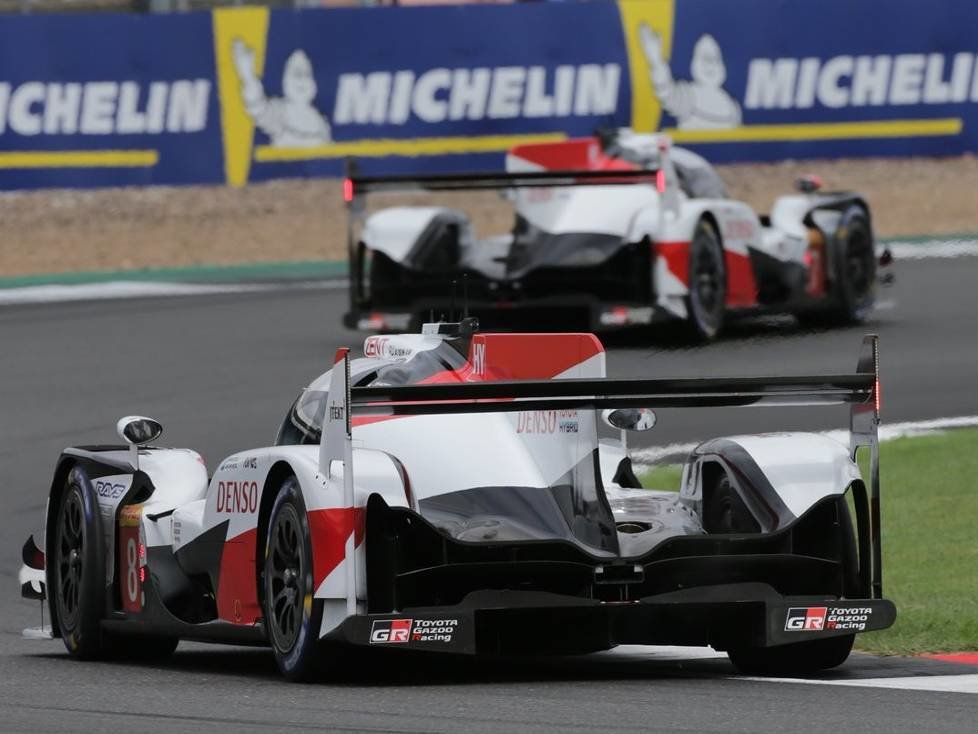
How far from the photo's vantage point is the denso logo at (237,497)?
8.29m

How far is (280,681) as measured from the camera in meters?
8.09

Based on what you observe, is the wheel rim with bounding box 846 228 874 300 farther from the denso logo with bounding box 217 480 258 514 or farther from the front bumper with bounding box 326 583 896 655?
the front bumper with bounding box 326 583 896 655

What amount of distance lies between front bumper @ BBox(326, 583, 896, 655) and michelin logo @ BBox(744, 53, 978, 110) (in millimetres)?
18491

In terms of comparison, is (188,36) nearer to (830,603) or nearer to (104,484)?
(104,484)

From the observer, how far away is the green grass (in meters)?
9.12

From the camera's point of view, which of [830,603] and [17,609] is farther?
[17,609]

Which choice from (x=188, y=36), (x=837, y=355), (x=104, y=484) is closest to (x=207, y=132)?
(x=188, y=36)

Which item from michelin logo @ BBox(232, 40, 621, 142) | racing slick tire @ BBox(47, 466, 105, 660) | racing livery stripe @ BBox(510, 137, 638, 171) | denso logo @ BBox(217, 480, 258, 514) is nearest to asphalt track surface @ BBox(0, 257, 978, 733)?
racing slick tire @ BBox(47, 466, 105, 660)

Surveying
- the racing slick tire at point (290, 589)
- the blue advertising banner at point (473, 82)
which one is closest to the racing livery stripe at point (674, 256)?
the blue advertising banner at point (473, 82)

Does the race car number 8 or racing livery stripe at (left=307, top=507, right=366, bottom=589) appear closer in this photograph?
racing livery stripe at (left=307, top=507, right=366, bottom=589)

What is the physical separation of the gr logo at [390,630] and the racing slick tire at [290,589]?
0.22 meters

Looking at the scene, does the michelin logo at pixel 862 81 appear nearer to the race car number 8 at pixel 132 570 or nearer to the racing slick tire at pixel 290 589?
the race car number 8 at pixel 132 570

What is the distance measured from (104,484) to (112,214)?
52.0ft

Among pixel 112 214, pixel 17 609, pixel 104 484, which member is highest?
pixel 112 214
